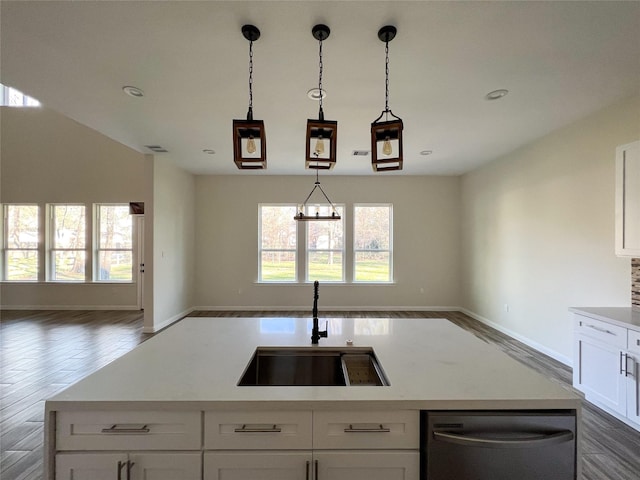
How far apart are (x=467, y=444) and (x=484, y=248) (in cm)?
497

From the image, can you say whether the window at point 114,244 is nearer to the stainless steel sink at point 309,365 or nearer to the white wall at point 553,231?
the stainless steel sink at point 309,365

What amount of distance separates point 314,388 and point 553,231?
4.02m

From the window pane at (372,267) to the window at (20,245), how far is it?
6887mm

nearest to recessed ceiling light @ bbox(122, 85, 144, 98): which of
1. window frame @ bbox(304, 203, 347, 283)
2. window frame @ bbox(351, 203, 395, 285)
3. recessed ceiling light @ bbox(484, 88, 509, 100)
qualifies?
recessed ceiling light @ bbox(484, 88, 509, 100)

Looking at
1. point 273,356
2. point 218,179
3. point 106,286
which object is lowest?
point 106,286

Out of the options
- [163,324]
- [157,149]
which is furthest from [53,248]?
[157,149]

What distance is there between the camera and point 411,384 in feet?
3.69

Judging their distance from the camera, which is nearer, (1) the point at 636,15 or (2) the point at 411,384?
(2) the point at 411,384

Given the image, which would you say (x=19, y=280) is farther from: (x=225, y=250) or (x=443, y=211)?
(x=443, y=211)

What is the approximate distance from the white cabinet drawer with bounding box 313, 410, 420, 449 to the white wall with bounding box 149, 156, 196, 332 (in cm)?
443

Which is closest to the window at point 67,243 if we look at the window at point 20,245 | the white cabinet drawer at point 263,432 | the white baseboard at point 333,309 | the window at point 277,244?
the window at point 20,245

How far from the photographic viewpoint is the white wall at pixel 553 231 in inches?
117

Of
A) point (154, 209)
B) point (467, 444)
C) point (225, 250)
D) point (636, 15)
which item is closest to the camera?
point (467, 444)

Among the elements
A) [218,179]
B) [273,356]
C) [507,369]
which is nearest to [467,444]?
[507,369]
